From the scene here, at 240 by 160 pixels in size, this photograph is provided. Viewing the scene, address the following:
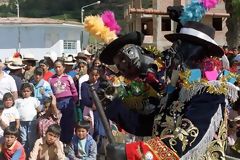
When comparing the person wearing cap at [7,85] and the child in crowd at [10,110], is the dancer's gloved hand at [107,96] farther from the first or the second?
the person wearing cap at [7,85]

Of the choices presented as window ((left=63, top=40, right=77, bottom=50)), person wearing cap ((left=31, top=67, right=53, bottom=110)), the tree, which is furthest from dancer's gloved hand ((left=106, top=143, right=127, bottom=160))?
window ((left=63, top=40, right=77, bottom=50))

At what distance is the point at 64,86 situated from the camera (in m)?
8.96

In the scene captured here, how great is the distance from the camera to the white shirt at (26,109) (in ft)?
27.2

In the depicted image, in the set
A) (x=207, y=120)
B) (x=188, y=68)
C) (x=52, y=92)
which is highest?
(x=188, y=68)

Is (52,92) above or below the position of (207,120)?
below

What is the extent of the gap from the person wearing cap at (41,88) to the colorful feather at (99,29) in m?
4.84

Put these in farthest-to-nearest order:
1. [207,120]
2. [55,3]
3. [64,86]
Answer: [55,3]
[64,86]
[207,120]

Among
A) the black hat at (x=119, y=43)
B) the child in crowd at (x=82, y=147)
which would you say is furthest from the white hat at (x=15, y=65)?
the black hat at (x=119, y=43)

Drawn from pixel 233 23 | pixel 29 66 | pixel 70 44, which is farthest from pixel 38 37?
pixel 29 66

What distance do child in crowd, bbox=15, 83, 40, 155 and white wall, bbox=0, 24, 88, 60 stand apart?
29.0 metres

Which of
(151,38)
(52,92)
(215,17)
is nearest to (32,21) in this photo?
(151,38)

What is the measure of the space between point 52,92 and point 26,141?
1018 mm

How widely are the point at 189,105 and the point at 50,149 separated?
171 inches

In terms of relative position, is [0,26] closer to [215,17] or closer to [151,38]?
[151,38]
